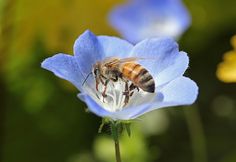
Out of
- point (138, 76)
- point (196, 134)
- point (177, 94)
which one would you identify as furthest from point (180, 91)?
point (196, 134)

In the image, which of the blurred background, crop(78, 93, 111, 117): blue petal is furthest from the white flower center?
the blurred background

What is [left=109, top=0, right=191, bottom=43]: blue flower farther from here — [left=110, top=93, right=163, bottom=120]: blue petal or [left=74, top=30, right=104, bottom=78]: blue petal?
[left=110, top=93, right=163, bottom=120]: blue petal

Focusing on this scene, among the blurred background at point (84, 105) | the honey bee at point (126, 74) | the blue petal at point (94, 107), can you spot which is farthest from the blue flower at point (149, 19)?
the blue petal at point (94, 107)

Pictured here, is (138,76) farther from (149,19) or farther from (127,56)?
(149,19)

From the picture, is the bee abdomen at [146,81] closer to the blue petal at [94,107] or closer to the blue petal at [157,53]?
the blue petal at [157,53]

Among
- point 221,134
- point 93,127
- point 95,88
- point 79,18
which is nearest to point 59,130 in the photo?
point 93,127

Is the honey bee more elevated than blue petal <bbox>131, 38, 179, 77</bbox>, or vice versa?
blue petal <bbox>131, 38, 179, 77</bbox>

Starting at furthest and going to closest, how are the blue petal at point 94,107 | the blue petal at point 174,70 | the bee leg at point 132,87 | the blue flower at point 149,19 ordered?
1. the blue flower at point 149,19
2. the bee leg at point 132,87
3. the blue petal at point 174,70
4. the blue petal at point 94,107
